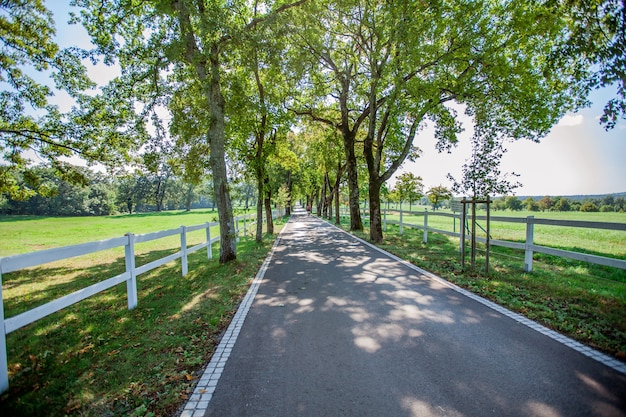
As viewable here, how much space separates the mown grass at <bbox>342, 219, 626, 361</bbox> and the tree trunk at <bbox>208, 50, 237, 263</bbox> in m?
5.64

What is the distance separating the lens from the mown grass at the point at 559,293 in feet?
13.1

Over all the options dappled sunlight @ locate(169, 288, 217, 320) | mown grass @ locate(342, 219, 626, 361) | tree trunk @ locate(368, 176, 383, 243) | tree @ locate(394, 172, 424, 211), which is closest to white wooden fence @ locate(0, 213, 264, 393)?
dappled sunlight @ locate(169, 288, 217, 320)

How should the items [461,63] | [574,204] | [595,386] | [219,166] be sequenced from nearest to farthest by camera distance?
[595,386]
[219,166]
[461,63]
[574,204]

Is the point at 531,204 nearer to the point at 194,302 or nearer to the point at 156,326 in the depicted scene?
the point at 194,302

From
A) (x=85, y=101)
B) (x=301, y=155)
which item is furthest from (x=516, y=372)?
(x=301, y=155)

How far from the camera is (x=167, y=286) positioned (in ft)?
23.5

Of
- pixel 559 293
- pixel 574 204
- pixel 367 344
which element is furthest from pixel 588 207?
pixel 367 344

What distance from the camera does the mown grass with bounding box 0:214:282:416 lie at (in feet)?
Result: 9.20

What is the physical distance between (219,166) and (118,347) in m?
6.08

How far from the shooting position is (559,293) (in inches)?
219

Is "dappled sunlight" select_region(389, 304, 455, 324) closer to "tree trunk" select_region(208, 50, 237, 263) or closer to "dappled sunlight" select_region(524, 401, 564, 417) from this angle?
"dappled sunlight" select_region(524, 401, 564, 417)

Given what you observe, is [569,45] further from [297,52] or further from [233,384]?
[297,52]

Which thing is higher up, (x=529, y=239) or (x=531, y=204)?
(x=529, y=239)

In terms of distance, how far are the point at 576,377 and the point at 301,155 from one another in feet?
116
